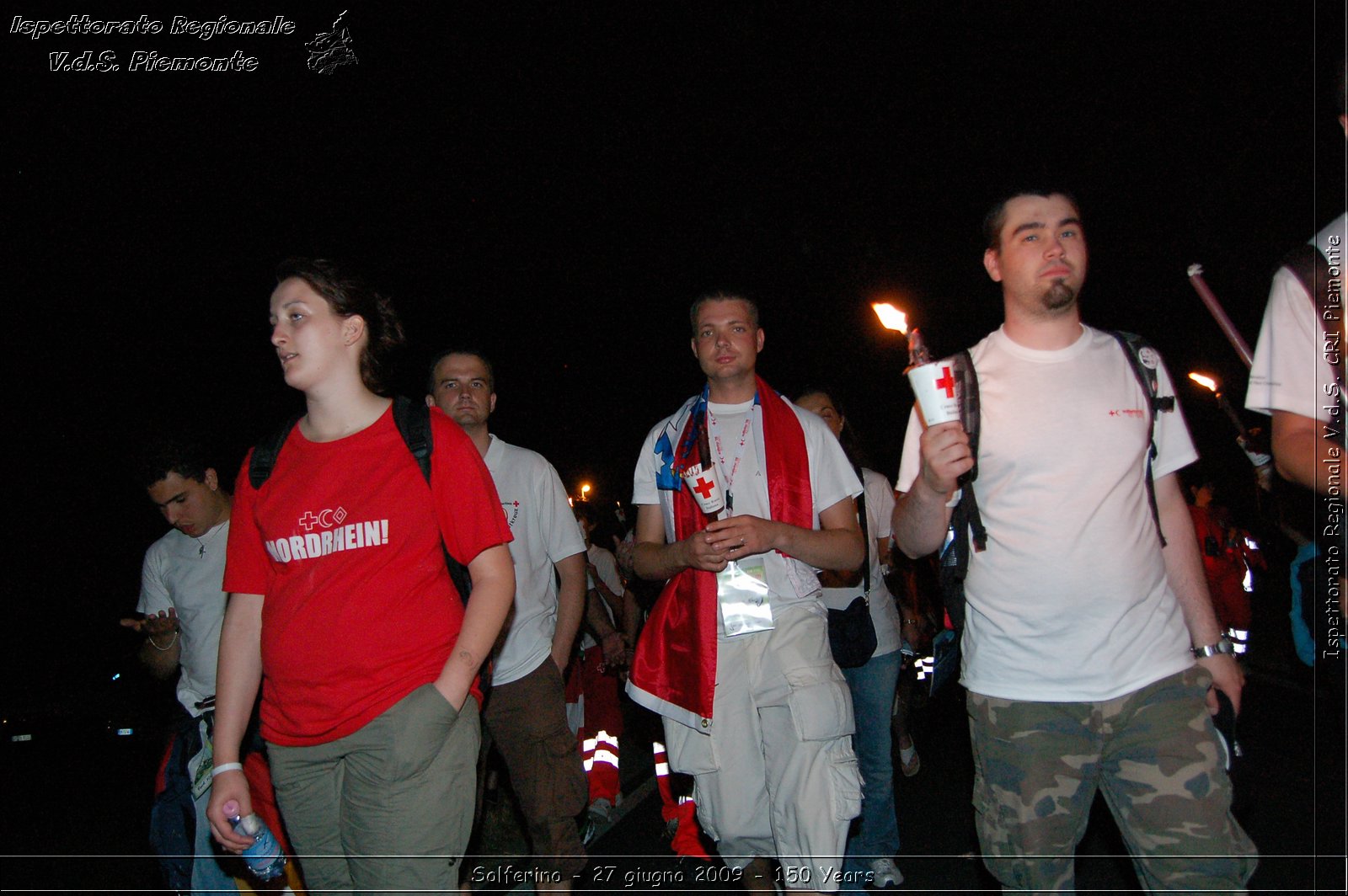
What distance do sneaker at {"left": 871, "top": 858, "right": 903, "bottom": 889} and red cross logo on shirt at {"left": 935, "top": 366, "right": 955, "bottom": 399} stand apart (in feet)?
11.1

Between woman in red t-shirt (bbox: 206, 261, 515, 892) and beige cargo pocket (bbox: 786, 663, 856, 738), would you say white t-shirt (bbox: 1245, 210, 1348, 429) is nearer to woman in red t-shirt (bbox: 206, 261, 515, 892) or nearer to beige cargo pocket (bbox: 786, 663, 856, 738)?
beige cargo pocket (bbox: 786, 663, 856, 738)

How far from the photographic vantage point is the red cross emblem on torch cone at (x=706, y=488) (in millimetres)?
4152

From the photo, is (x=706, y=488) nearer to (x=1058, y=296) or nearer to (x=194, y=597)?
(x=1058, y=296)

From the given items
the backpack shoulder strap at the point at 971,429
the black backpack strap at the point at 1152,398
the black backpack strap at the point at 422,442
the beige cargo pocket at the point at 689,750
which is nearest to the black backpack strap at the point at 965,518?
the backpack shoulder strap at the point at 971,429

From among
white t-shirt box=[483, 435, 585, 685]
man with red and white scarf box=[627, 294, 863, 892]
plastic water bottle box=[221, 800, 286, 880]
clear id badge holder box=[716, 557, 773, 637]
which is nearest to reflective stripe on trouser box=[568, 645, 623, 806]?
white t-shirt box=[483, 435, 585, 685]

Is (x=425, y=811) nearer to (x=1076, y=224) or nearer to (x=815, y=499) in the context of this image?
(x=815, y=499)

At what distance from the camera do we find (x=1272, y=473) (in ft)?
14.8

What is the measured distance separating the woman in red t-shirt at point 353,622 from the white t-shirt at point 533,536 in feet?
6.28

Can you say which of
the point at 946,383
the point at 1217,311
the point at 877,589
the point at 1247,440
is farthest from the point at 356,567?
the point at 1247,440

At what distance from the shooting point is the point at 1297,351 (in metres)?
2.53

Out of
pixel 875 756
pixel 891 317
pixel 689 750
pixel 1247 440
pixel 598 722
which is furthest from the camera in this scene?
pixel 598 722

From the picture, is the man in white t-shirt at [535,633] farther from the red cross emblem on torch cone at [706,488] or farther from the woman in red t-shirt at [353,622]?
the woman in red t-shirt at [353,622]

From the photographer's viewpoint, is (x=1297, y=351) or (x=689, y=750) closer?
(x=1297, y=351)

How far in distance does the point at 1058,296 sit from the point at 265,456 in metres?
2.86
